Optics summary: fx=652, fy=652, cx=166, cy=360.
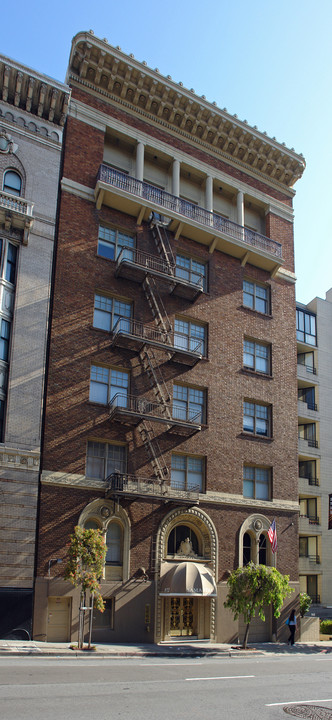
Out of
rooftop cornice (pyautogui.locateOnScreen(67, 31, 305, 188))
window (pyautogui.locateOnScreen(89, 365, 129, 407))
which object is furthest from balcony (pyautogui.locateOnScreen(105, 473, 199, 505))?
rooftop cornice (pyautogui.locateOnScreen(67, 31, 305, 188))

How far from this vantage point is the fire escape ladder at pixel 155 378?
3075 centimetres

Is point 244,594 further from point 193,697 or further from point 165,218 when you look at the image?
point 165,218

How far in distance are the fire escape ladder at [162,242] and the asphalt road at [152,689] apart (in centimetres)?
1877

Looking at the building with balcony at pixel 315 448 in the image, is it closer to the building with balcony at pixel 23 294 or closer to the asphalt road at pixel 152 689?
the asphalt road at pixel 152 689

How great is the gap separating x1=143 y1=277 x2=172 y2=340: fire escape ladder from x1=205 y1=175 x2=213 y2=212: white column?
686 centimetres

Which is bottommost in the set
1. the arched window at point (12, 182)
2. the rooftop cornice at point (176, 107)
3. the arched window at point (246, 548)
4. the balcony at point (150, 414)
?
the arched window at point (246, 548)

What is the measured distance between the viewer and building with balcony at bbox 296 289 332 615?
145ft

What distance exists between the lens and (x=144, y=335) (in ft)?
102

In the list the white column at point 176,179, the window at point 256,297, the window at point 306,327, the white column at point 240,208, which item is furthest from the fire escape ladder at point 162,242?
the window at point 306,327

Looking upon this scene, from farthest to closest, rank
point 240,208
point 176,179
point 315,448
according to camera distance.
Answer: point 315,448, point 240,208, point 176,179

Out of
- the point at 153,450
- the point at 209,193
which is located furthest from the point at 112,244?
the point at 153,450

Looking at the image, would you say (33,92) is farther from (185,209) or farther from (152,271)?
(152,271)

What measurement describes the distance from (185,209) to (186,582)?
61.2 ft

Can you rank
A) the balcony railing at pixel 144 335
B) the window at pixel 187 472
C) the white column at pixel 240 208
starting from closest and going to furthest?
the balcony railing at pixel 144 335, the window at pixel 187 472, the white column at pixel 240 208
